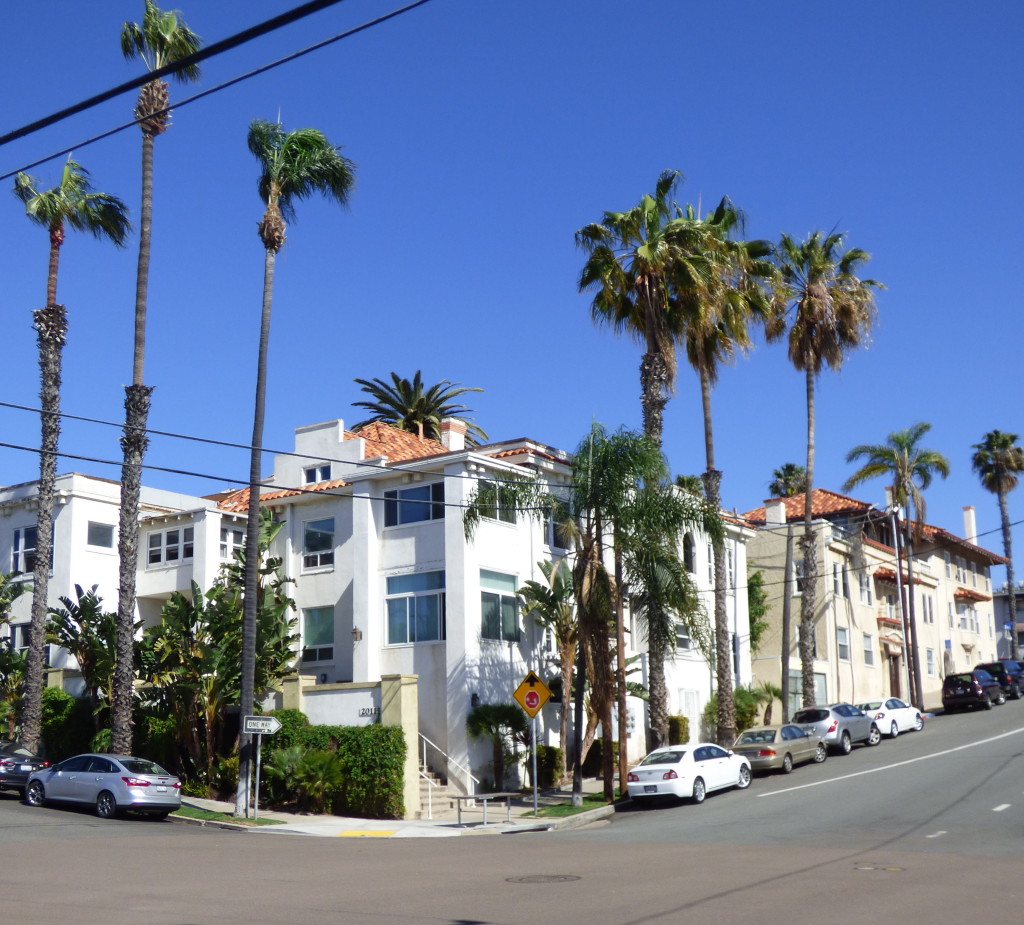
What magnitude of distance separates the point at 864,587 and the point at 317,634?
29.7 m

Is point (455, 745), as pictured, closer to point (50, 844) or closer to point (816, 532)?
point (50, 844)

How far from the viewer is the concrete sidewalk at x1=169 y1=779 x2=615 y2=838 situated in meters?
24.6

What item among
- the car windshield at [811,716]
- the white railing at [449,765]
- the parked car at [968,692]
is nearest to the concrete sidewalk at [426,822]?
the white railing at [449,765]

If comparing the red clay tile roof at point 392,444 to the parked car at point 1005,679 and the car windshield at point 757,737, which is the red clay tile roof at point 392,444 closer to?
the car windshield at point 757,737

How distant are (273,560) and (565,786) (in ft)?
31.9

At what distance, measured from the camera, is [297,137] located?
3053 cm

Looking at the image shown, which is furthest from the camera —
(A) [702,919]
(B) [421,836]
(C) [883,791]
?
(C) [883,791]

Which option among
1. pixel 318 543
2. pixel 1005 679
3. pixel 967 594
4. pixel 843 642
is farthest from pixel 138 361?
pixel 967 594

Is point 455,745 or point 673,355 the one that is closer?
point 455,745

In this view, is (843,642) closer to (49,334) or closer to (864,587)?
(864,587)

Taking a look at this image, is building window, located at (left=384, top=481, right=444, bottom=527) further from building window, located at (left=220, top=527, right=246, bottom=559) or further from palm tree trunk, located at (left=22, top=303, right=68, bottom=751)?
palm tree trunk, located at (left=22, top=303, right=68, bottom=751)

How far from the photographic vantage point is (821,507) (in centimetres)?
5875

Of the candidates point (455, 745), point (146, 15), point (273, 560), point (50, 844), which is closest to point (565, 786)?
point (455, 745)

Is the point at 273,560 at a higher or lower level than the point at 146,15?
lower
